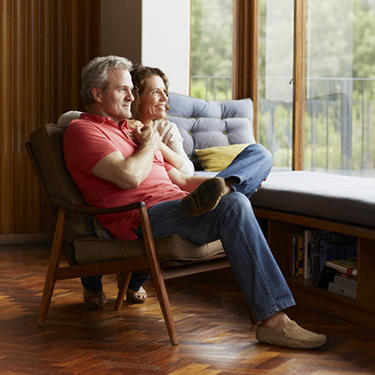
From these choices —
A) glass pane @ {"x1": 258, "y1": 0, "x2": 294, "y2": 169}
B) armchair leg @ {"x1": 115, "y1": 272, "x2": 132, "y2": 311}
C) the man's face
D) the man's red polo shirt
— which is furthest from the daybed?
the man's face

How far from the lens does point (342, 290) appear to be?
2.46m

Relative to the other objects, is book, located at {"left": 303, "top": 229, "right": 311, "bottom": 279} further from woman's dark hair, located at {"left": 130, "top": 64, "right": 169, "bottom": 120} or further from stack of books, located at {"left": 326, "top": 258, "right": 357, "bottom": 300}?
woman's dark hair, located at {"left": 130, "top": 64, "right": 169, "bottom": 120}

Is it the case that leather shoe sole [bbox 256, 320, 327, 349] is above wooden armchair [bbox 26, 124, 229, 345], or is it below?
→ below

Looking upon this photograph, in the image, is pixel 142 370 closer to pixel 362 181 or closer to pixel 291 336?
pixel 291 336

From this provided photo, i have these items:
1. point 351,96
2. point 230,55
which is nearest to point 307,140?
point 351,96

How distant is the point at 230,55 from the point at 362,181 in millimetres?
1936

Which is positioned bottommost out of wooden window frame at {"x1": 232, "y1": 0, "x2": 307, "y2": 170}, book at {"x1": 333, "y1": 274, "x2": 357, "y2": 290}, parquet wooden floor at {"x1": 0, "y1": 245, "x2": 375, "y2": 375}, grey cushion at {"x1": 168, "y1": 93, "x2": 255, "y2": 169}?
parquet wooden floor at {"x1": 0, "y1": 245, "x2": 375, "y2": 375}

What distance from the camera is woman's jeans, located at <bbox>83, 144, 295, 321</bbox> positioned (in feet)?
6.42

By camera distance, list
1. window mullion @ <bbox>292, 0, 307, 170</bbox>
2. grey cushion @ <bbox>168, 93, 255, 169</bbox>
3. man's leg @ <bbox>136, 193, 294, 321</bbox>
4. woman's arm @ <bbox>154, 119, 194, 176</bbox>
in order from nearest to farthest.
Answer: man's leg @ <bbox>136, 193, 294, 321</bbox> < woman's arm @ <bbox>154, 119, 194, 176</bbox> < grey cushion @ <bbox>168, 93, 255, 169</bbox> < window mullion @ <bbox>292, 0, 307, 170</bbox>

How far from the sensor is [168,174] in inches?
99.7

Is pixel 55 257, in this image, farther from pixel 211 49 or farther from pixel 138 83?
pixel 211 49

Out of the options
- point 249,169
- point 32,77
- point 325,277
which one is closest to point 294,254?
point 325,277

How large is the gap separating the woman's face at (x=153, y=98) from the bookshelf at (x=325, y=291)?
2.48 ft

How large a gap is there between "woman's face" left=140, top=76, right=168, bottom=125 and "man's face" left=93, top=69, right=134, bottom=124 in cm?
43
